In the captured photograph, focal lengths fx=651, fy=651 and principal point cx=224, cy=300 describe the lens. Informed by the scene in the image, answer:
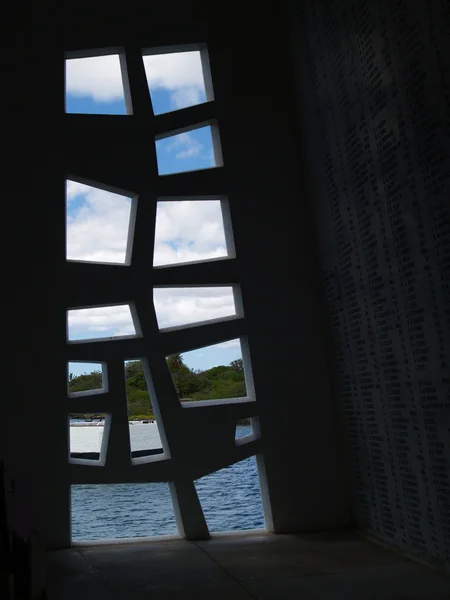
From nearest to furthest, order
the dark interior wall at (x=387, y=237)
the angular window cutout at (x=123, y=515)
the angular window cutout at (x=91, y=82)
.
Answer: the dark interior wall at (x=387, y=237) < the angular window cutout at (x=91, y=82) < the angular window cutout at (x=123, y=515)

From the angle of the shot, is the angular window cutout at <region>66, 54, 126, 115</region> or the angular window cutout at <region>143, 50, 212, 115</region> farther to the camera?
the angular window cutout at <region>143, 50, 212, 115</region>

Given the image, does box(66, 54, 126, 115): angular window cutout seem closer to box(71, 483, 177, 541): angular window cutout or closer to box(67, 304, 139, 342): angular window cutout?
box(67, 304, 139, 342): angular window cutout

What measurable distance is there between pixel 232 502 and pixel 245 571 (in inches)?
346

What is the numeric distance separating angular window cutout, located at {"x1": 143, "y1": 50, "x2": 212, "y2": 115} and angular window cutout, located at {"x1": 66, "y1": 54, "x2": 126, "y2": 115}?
0.30 meters

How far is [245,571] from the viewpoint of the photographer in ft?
13.0

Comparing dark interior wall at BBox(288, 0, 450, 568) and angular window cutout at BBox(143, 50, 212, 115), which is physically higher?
angular window cutout at BBox(143, 50, 212, 115)

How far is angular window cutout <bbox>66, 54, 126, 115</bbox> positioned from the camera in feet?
17.9

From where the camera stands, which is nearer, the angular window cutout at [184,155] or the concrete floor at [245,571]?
the concrete floor at [245,571]

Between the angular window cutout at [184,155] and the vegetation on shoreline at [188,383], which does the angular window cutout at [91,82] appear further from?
the vegetation on shoreline at [188,383]

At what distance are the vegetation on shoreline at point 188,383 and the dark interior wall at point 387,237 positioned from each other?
14467mm

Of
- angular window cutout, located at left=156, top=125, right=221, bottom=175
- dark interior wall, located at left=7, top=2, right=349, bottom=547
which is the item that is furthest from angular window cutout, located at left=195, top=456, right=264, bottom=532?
angular window cutout, located at left=156, top=125, right=221, bottom=175

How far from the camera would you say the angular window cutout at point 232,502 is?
1113cm

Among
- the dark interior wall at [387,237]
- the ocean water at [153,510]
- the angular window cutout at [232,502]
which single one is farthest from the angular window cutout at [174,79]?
the angular window cutout at [232,502]

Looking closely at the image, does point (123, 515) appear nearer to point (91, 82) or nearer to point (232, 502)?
point (232, 502)
